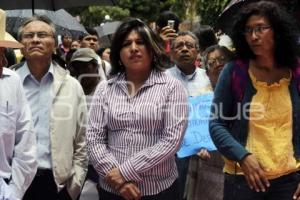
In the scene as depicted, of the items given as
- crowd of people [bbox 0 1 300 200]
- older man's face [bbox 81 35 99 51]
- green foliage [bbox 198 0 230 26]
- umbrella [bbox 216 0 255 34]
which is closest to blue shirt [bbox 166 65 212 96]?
umbrella [bbox 216 0 255 34]

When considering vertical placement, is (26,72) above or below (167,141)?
above

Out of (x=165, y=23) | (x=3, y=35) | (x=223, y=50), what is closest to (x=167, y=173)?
(x=3, y=35)

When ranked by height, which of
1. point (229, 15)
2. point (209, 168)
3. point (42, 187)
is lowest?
point (209, 168)

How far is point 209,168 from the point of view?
609cm

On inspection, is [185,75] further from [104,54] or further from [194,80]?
[104,54]

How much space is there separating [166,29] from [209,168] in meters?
1.71

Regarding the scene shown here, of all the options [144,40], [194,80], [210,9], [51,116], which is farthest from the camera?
[210,9]

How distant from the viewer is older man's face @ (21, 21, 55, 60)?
16.5 ft

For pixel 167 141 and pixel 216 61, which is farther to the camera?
pixel 216 61

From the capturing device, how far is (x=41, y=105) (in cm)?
498

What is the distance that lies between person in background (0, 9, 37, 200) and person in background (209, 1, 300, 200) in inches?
46.4

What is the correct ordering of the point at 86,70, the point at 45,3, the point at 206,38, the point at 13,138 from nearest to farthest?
the point at 13,138
the point at 86,70
the point at 45,3
the point at 206,38

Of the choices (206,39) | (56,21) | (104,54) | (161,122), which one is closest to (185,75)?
(206,39)

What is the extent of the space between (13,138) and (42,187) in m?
1.27
